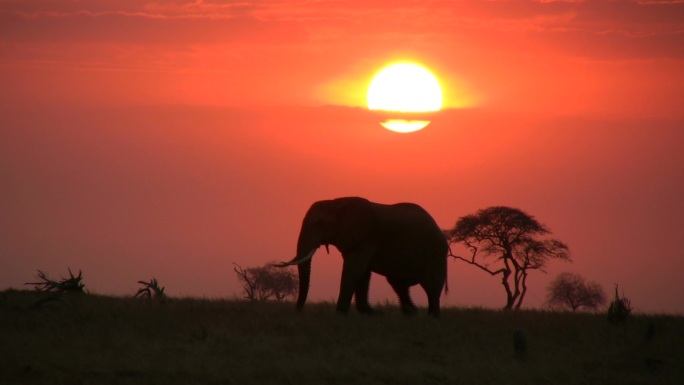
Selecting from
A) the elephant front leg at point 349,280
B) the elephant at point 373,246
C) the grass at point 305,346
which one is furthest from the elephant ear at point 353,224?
the grass at point 305,346

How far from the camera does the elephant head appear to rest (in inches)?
1220

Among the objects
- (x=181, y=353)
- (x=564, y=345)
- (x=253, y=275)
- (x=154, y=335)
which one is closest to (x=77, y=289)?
(x=154, y=335)

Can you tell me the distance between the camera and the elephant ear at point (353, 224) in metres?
31.0

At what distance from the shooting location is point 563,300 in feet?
227

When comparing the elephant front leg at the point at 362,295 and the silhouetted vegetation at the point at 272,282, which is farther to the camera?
the silhouetted vegetation at the point at 272,282

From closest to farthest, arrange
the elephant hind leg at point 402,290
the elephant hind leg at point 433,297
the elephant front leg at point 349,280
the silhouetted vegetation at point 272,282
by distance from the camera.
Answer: the elephant front leg at point 349,280
the elephant hind leg at point 433,297
the elephant hind leg at point 402,290
the silhouetted vegetation at point 272,282

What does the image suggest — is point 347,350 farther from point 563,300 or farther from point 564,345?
point 563,300

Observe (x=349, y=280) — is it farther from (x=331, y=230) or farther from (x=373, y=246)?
(x=331, y=230)

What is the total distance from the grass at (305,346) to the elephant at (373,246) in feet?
2.97

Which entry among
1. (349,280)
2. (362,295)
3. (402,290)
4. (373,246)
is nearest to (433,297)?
(402,290)

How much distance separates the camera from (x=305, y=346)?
87.0 feet

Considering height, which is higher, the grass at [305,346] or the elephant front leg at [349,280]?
the elephant front leg at [349,280]

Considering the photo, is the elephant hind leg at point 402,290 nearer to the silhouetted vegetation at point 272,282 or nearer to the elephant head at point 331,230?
the elephant head at point 331,230

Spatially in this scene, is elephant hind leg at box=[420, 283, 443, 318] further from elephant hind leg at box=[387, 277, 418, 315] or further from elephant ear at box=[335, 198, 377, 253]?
elephant ear at box=[335, 198, 377, 253]
